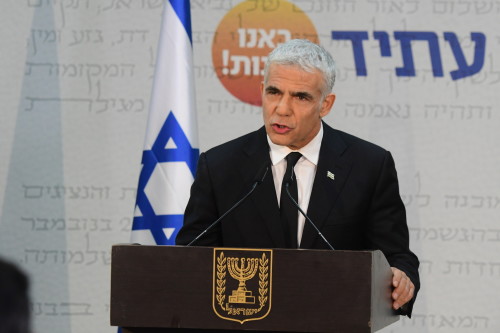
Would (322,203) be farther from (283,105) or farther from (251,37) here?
(251,37)

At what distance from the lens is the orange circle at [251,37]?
157 inches

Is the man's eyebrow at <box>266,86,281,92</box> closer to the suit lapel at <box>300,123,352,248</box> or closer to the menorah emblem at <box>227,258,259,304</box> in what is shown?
the suit lapel at <box>300,123,352,248</box>

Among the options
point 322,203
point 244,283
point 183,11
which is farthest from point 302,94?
point 183,11

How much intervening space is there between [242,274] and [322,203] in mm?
546

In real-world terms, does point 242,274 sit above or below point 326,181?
below

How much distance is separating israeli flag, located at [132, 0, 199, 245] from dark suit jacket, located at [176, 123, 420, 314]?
1146 mm

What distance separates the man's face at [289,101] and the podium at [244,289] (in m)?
0.58

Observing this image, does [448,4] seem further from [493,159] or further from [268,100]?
[268,100]

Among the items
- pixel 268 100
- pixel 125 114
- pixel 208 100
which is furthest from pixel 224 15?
pixel 268 100

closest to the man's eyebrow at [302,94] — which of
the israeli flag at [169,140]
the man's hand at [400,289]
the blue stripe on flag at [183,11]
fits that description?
the man's hand at [400,289]

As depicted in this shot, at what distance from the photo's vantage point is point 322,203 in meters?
2.18

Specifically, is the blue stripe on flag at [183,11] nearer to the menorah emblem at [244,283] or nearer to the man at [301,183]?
the man at [301,183]

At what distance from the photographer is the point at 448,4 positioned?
3947 millimetres

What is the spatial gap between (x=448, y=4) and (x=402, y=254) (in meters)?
2.03
